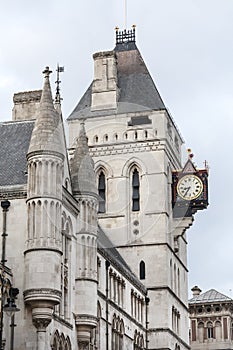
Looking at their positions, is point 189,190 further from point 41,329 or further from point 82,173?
point 41,329

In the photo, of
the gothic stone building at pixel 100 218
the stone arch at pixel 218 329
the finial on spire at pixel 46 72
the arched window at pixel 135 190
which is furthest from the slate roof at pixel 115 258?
the stone arch at pixel 218 329

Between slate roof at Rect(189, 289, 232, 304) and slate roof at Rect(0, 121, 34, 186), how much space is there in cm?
6446

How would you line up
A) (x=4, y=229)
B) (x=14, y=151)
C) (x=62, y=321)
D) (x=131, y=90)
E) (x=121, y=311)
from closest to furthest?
(x=4, y=229) < (x=62, y=321) < (x=14, y=151) < (x=121, y=311) < (x=131, y=90)

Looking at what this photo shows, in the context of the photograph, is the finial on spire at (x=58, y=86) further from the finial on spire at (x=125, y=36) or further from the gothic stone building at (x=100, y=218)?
the finial on spire at (x=125, y=36)

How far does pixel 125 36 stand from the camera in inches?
3597

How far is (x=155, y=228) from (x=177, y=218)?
10.9 ft

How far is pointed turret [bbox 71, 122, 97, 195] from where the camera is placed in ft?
186

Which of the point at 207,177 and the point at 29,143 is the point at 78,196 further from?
the point at 207,177

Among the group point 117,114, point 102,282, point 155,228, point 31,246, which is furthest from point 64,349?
point 117,114

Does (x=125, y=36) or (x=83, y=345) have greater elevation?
(x=125, y=36)

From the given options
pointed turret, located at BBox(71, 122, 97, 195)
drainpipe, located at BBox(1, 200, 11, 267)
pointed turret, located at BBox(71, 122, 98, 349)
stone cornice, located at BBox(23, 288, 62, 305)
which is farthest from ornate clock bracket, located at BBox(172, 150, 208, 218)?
stone cornice, located at BBox(23, 288, 62, 305)

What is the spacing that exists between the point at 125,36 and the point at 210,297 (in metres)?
40.2

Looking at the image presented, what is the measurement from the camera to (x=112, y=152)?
270ft

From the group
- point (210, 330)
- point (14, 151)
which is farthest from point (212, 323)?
point (14, 151)
